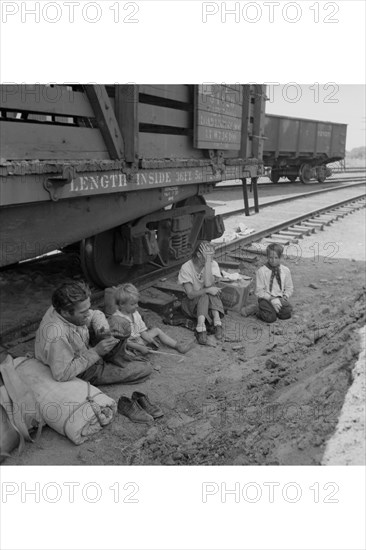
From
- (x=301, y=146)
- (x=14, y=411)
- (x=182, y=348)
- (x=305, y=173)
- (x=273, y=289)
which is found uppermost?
(x=301, y=146)

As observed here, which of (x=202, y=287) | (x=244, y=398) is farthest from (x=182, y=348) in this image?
(x=244, y=398)

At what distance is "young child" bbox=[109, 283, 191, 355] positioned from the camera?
15.1 ft

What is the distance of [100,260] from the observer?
6.09 m

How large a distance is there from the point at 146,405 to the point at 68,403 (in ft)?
2.22

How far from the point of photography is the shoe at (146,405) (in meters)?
3.83

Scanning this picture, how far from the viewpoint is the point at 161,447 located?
3.44m

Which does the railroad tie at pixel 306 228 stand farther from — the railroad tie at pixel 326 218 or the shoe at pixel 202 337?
the shoe at pixel 202 337

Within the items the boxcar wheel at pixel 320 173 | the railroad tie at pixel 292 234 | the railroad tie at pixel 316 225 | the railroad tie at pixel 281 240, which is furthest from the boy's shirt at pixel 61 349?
the boxcar wheel at pixel 320 173

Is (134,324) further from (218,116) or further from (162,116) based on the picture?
(218,116)

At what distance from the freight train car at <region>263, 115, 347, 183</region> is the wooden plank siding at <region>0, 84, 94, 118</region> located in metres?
15.2

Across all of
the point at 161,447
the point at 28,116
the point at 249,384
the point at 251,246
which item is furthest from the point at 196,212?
the point at 161,447

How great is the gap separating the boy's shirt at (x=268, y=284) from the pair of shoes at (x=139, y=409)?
2.57 metres

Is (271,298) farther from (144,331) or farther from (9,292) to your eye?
(9,292)

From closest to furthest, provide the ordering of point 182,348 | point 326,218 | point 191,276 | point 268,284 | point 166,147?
point 182,348, point 191,276, point 166,147, point 268,284, point 326,218
